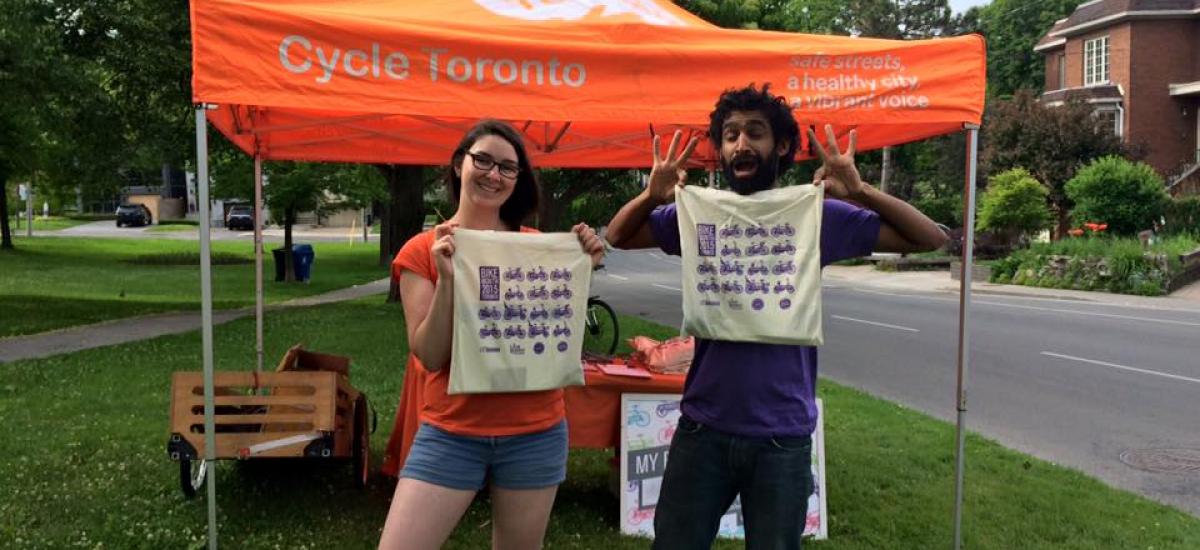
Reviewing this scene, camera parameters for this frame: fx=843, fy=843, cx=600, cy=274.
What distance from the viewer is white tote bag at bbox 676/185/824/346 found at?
8.48 feet

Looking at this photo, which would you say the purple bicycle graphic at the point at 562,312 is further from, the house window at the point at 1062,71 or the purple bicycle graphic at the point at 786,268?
the house window at the point at 1062,71

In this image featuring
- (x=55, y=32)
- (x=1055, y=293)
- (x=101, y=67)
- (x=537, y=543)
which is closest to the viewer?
(x=537, y=543)

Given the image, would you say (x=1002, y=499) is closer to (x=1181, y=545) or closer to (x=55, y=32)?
(x=1181, y=545)

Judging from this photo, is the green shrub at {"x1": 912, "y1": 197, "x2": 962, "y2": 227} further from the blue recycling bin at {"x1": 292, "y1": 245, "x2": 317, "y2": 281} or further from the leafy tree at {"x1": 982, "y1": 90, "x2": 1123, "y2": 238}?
the blue recycling bin at {"x1": 292, "y1": 245, "x2": 317, "y2": 281}

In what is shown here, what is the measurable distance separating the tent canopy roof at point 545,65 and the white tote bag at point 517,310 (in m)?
1.36

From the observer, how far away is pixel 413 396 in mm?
4047

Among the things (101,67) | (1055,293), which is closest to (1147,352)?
(1055,293)

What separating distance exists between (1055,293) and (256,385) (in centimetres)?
2032

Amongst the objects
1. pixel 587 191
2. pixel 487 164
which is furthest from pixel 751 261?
pixel 587 191

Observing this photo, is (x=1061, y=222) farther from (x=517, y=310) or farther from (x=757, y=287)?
(x=517, y=310)

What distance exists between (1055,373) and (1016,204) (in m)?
18.4

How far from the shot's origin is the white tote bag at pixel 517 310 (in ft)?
8.13

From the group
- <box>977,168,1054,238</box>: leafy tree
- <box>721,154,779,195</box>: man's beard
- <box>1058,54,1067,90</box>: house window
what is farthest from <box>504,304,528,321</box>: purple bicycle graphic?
<box>1058,54,1067,90</box>: house window

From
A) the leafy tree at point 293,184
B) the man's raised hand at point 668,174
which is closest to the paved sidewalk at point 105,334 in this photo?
the leafy tree at point 293,184
